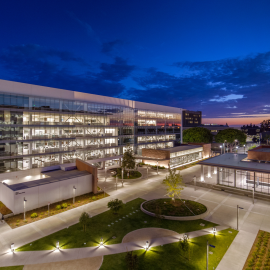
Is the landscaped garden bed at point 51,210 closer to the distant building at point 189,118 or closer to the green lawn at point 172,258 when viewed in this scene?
the green lawn at point 172,258

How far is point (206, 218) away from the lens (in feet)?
75.2

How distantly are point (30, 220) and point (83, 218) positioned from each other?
25.8 feet

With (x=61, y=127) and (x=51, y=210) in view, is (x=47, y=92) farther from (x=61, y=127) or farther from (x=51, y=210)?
(x=51, y=210)

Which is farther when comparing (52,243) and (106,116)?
(106,116)

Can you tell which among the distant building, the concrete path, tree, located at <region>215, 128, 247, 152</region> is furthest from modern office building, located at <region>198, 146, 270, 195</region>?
the distant building

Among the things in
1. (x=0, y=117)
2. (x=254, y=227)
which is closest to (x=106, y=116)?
(x=0, y=117)

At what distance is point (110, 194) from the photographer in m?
31.5

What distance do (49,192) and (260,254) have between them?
26201mm

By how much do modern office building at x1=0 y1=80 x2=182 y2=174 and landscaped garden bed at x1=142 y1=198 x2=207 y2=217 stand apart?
24.5 metres

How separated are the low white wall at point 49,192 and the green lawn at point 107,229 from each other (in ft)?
26.4

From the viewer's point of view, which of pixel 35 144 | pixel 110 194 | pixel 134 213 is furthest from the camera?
pixel 35 144

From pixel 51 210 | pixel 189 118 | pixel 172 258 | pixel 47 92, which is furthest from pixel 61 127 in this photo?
pixel 189 118

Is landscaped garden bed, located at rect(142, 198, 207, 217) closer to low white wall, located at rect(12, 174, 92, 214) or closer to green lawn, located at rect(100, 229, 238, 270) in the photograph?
green lawn, located at rect(100, 229, 238, 270)

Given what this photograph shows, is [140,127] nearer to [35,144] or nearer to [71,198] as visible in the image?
[35,144]
